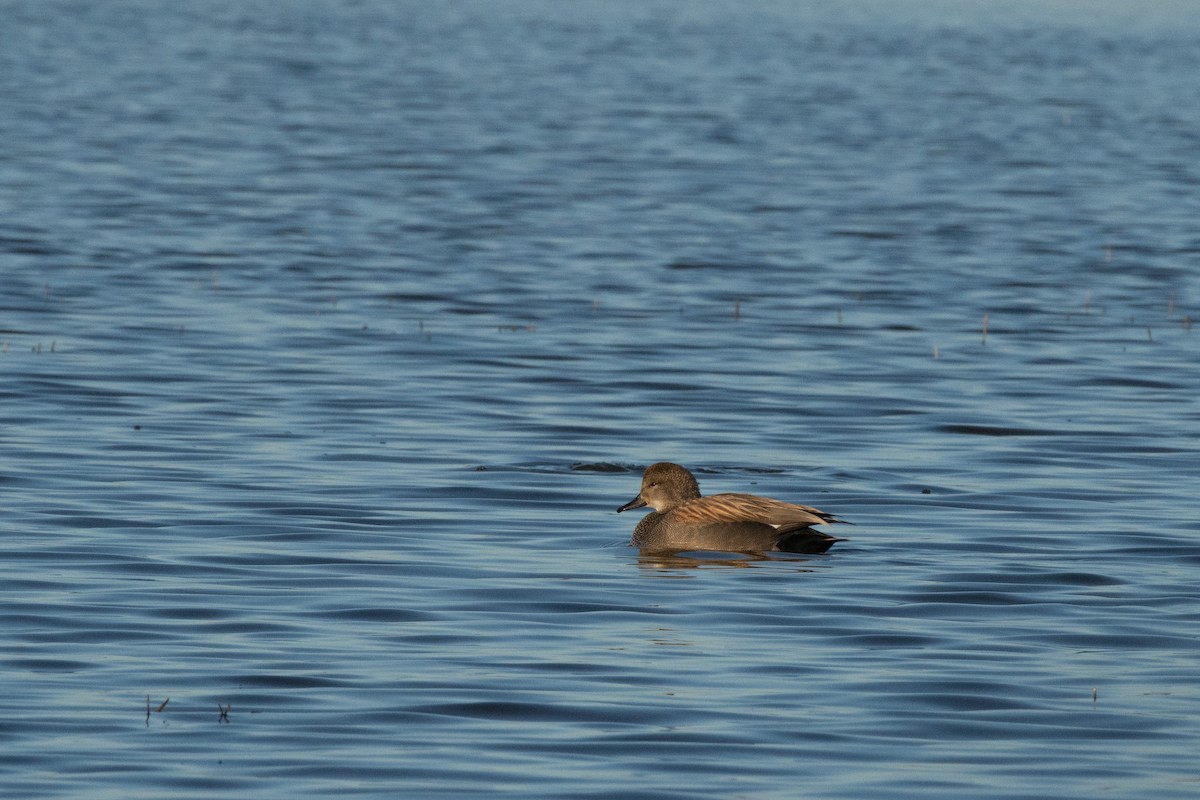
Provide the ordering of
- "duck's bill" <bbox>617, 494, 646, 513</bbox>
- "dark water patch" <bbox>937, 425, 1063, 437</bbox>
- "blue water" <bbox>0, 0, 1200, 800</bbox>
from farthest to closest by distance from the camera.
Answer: "dark water patch" <bbox>937, 425, 1063, 437</bbox> < "duck's bill" <bbox>617, 494, 646, 513</bbox> < "blue water" <bbox>0, 0, 1200, 800</bbox>

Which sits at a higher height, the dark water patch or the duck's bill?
the duck's bill

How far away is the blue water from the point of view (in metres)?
9.45

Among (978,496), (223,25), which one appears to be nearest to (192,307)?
(978,496)

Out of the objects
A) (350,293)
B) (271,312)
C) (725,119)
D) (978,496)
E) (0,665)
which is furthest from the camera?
(725,119)

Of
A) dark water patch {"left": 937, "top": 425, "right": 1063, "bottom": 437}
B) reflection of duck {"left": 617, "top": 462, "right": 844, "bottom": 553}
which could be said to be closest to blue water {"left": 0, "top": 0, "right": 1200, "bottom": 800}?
dark water patch {"left": 937, "top": 425, "right": 1063, "bottom": 437}

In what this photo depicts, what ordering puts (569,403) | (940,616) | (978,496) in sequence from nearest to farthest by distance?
1. (940,616)
2. (978,496)
3. (569,403)

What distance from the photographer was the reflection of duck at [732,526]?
13.1 m

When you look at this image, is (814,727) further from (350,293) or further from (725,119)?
(725,119)

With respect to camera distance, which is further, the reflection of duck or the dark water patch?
the dark water patch

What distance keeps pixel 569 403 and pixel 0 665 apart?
9.10m

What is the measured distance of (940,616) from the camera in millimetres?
11719

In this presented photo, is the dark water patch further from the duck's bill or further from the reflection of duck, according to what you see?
the reflection of duck

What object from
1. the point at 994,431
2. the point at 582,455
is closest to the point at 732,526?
the point at 582,455

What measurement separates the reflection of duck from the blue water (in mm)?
266
